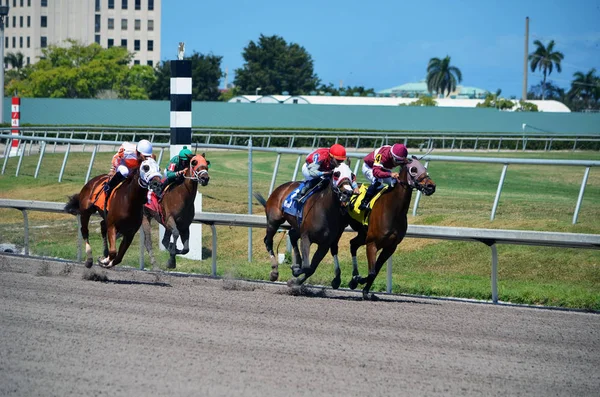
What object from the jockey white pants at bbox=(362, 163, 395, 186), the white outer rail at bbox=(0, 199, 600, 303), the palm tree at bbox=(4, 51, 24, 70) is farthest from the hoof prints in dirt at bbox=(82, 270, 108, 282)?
the palm tree at bbox=(4, 51, 24, 70)

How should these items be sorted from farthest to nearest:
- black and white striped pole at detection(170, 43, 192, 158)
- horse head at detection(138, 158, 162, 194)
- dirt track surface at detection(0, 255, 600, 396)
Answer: black and white striped pole at detection(170, 43, 192, 158) → horse head at detection(138, 158, 162, 194) → dirt track surface at detection(0, 255, 600, 396)

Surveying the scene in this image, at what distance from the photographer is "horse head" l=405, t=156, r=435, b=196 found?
8859 mm

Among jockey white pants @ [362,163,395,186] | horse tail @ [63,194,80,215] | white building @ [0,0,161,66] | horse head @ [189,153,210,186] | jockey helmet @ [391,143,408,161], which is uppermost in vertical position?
white building @ [0,0,161,66]

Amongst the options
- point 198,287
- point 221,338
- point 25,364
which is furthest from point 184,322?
point 198,287

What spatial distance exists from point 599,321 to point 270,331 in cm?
314

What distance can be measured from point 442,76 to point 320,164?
10108 centimetres

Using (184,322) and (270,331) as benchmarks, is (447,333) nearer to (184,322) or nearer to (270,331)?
Answer: (270,331)

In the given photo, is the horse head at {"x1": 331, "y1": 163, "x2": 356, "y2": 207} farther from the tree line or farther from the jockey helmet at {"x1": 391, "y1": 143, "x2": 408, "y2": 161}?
the tree line

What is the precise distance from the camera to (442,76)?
109 m

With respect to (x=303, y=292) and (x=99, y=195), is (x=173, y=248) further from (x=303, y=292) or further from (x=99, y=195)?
(x=303, y=292)

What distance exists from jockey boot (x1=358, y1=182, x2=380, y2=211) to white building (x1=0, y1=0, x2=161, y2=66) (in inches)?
3312

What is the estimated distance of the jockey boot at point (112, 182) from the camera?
10.6 m

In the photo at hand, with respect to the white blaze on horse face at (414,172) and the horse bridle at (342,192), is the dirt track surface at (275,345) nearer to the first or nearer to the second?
the horse bridle at (342,192)

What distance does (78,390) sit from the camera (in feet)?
17.3
